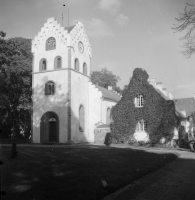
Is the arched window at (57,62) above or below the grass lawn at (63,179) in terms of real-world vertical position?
above

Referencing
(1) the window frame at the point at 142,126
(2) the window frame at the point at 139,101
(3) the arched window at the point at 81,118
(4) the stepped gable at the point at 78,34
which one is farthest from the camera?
(3) the arched window at the point at 81,118

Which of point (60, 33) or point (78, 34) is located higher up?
point (78, 34)

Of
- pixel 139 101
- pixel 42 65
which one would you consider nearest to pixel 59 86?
pixel 42 65

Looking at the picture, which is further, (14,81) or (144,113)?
(14,81)

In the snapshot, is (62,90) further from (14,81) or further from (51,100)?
(14,81)

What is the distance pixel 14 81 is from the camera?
34.3 metres

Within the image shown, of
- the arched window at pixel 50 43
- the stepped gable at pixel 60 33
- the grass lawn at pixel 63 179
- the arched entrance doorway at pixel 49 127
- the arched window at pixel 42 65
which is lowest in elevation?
the grass lawn at pixel 63 179

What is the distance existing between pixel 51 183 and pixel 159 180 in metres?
4.41

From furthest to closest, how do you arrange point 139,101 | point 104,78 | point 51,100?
point 104,78 < point 51,100 < point 139,101

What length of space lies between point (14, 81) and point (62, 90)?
685cm

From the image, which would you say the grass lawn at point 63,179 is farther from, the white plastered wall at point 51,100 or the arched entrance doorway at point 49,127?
the arched entrance doorway at point 49,127

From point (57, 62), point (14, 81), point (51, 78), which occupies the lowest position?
point (14, 81)

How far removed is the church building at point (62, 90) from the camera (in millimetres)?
32656

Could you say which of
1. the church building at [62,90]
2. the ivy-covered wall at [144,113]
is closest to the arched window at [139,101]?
the ivy-covered wall at [144,113]
